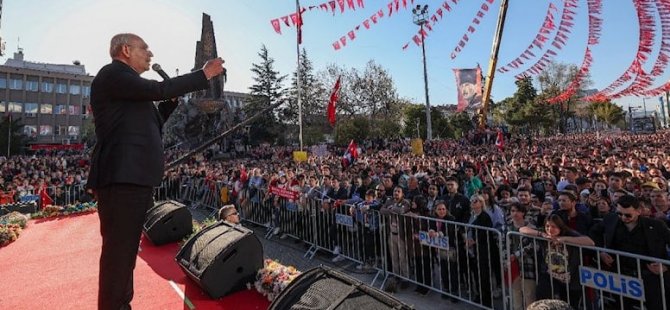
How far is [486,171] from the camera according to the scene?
11.2 meters

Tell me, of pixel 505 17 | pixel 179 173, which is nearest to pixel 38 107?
pixel 179 173

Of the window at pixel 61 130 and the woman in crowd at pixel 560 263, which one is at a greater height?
the window at pixel 61 130

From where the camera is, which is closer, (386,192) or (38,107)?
(386,192)

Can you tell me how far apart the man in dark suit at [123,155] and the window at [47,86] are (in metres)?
76.8

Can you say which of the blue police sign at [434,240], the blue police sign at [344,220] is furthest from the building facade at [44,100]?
the blue police sign at [434,240]

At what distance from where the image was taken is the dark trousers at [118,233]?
2.07 meters

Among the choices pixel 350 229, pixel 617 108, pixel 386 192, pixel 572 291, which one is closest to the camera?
pixel 572 291

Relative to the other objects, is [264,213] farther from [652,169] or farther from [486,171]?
[652,169]

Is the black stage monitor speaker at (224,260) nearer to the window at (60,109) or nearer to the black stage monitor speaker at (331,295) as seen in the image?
the black stage monitor speaker at (331,295)

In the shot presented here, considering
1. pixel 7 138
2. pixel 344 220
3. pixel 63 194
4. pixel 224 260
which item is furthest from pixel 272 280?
pixel 7 138

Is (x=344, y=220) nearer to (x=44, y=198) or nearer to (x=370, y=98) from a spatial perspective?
(x=44, y=198)

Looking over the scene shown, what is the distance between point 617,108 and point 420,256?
6647 cm

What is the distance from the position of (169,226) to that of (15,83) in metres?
71.2

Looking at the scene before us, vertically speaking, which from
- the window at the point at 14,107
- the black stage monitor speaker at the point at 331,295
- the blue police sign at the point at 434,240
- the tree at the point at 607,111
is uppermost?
the window at the point at 14,107
